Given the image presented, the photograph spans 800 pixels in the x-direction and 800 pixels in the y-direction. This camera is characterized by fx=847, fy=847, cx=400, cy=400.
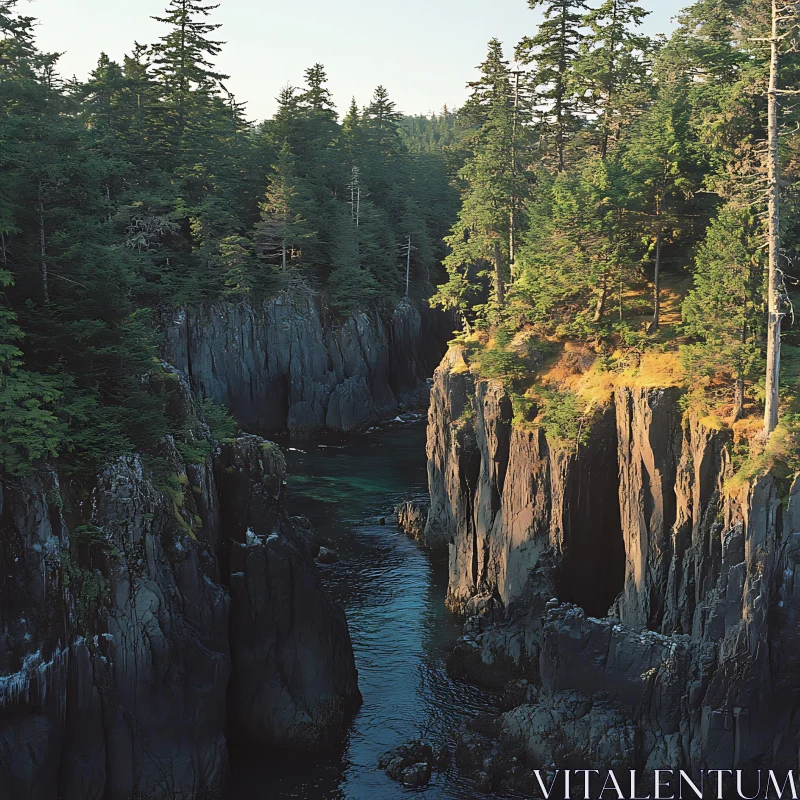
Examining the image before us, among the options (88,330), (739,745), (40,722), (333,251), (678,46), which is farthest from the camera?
(333,251)

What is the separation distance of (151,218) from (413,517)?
38230 mm

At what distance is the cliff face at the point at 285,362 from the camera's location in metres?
72.8

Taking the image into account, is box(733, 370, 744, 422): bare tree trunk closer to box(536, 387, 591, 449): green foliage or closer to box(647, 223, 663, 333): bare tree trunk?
box(536, 387, 591, 449): green foliage

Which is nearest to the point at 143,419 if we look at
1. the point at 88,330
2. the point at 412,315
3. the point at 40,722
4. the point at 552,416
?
the point at 88,330

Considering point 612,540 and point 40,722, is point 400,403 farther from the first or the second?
point 40,722

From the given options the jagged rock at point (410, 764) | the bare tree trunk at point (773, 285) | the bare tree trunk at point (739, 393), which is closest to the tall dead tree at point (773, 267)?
the bare tree trunk at point (773, 285)

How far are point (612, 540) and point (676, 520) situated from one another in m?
5.22

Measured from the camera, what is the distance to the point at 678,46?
137 ft

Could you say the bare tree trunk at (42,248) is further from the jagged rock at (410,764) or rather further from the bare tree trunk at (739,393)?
the bare tree trunk at (739,393)

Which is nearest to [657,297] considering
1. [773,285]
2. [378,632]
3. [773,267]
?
[773,285]

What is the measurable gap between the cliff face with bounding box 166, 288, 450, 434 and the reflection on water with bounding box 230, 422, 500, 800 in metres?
10.7

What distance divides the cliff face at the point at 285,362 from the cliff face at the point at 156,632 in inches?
1725

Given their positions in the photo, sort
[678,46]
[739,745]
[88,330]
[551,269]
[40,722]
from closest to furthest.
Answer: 1. [40,722]
2. [739,745]
3. [88,330]
4. [551,269]
5. [678,46]

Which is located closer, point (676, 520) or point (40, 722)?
point (40, 722)
